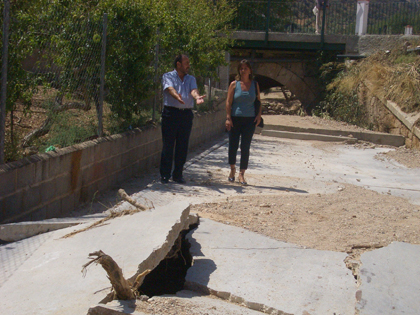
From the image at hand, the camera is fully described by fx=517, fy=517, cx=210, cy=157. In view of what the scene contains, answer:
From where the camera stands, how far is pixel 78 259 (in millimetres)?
3670

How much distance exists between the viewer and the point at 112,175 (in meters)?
7.00

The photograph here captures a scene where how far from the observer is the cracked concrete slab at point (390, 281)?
3.48m

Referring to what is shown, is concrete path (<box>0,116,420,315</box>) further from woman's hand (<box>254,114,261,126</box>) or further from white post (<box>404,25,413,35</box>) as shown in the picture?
white post (<box>404,25,413,35</box>)

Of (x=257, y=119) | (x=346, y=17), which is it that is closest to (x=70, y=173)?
(x=257, y=119)

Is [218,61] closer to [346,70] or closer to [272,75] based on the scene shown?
[346,70]

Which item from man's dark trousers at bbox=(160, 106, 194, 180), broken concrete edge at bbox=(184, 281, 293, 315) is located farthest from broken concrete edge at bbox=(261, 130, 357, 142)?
broken concrete edge at bbox=(184, 281, 293, 315)

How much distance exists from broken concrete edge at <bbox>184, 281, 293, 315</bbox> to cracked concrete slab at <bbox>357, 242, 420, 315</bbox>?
1.93 feet

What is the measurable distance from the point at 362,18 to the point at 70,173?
18.4m

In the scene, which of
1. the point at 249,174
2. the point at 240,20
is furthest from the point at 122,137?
the point at 240,20

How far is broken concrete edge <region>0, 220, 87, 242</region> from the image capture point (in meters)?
4.23

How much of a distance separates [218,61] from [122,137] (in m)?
4.74

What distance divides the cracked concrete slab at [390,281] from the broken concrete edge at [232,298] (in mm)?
589

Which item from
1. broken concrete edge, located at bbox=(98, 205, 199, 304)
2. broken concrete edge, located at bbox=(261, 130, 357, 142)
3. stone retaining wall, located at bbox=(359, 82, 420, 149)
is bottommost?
broken concrete edge, located at bbox=(261, 130, 357, 142)

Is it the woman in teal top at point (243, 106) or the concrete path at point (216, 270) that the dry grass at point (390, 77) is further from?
the concrete path at point (216, 270)
